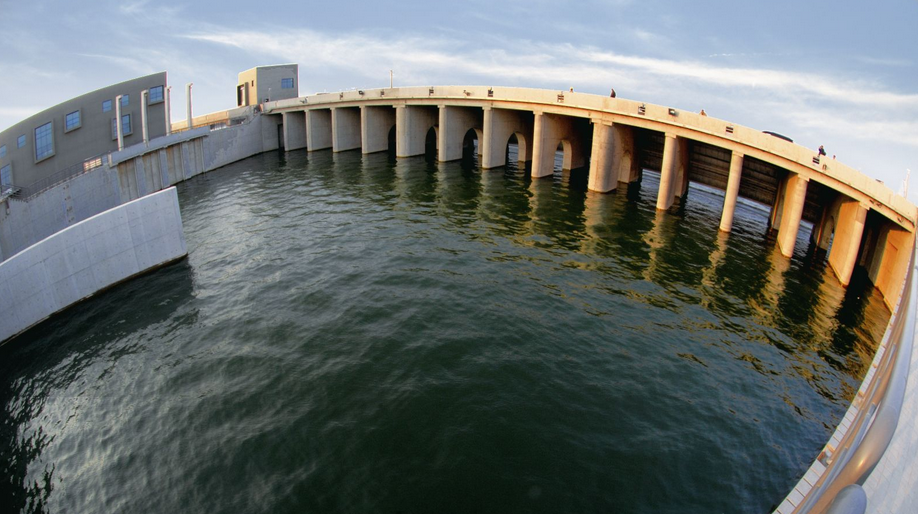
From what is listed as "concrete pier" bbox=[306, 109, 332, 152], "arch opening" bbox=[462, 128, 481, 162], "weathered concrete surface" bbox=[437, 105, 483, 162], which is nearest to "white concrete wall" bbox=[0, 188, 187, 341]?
"weathered concrete surface" bbox=[437, 105, 483, 162]

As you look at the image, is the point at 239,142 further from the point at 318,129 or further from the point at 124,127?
the point at 124,127

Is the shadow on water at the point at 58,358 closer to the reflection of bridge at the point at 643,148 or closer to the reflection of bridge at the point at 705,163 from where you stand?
the reflection of bridge at the point at 705,163

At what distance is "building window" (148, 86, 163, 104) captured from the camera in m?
58.2

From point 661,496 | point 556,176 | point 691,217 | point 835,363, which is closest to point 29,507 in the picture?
point 661,496

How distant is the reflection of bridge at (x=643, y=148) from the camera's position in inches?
1430

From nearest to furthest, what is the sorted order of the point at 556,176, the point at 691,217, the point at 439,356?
1. the point at 439,356
2. the point at 691,217
3. the point at 556,176

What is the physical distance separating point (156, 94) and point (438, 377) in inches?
2044

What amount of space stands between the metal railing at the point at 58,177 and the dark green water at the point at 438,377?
1356cm

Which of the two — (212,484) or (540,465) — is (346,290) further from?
(540,465)

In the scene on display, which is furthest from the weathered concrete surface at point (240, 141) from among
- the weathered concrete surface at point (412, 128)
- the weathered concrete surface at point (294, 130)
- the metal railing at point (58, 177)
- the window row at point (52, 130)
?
the weathered concrete surface at point (412, 128)

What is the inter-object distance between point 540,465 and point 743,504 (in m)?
6.31

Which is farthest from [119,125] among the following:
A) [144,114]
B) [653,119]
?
[653,119]

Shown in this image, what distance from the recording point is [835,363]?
88.4 ft

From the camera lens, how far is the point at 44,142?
47406mm
